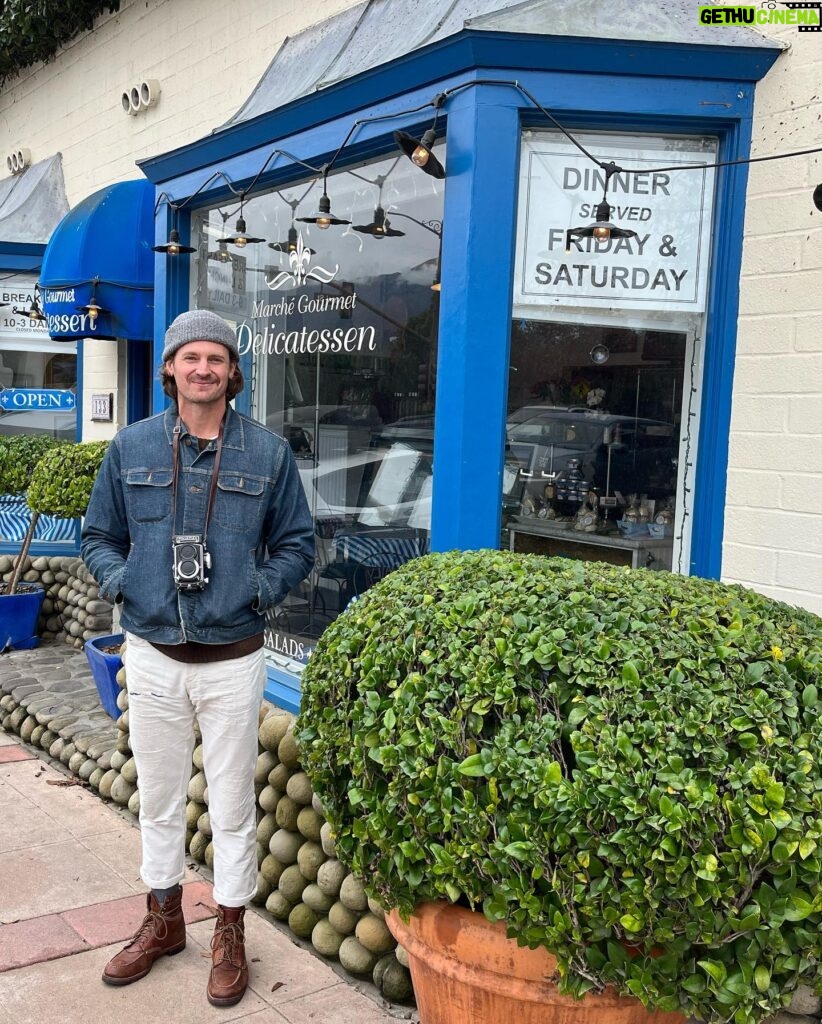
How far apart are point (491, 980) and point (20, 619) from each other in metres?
5.80

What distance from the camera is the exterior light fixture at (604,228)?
3426mm

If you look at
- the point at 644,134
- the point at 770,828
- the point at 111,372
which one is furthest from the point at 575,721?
the point at 111,372

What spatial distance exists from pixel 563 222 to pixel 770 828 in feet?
7.82

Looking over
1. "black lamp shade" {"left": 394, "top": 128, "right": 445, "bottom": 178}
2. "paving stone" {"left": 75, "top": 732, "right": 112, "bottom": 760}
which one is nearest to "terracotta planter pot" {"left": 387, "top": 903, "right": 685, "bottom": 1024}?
"black lamp shade" {"left": 394, "top": 128, "right": 445, "bottom": 178}

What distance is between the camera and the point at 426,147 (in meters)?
3.55

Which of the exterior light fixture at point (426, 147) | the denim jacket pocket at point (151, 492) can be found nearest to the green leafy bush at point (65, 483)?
the denim jacket pocket at point (151, 492)

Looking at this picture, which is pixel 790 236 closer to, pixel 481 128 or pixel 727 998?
pixel 481 128

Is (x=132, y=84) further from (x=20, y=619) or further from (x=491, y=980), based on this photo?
(x=491, y=980)

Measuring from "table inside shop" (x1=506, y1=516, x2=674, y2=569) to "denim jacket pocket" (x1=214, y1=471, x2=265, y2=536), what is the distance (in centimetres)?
109

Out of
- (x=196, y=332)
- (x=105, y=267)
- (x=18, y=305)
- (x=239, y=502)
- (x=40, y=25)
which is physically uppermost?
A: (x=40, y=25)

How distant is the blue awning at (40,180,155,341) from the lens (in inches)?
264

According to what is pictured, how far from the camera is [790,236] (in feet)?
11.6

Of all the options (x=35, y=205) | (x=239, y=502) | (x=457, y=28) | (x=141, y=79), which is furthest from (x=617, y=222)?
(x=35, y=205)

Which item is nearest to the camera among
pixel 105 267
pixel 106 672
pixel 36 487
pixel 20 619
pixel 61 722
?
pixel 106 672
